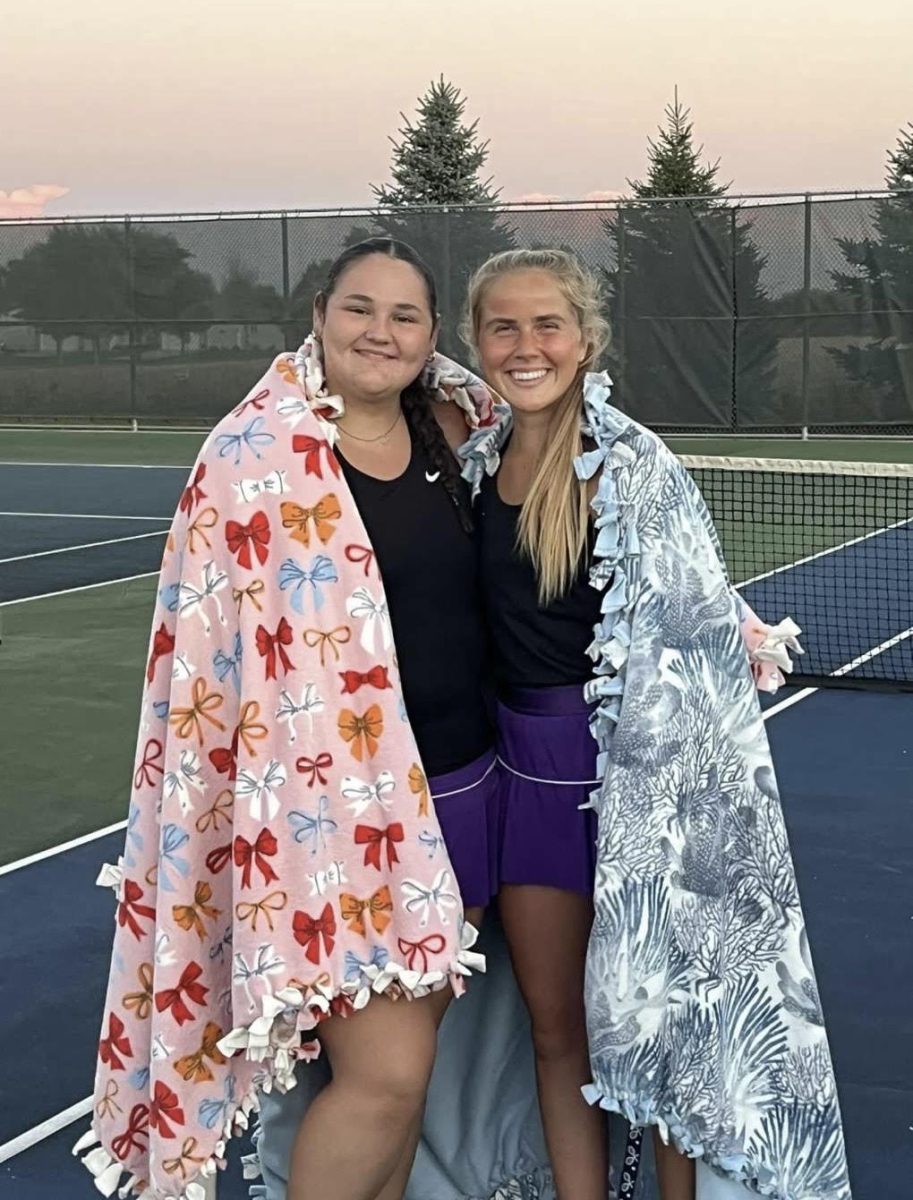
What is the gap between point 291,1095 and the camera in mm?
2770

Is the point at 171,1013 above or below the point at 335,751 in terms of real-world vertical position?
below

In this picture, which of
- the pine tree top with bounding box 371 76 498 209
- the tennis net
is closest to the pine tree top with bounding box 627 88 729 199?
the pine tree top with bounding box 371 76 498 209

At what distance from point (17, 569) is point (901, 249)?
38.2ft

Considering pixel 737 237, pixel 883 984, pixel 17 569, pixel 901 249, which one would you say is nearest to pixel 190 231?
pixel 737 237

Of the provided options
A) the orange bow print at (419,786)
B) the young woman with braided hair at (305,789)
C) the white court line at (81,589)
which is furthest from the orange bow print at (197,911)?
the white court line at (81,589)

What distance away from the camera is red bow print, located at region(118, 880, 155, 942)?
2.37 metres

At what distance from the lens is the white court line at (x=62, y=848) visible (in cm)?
486

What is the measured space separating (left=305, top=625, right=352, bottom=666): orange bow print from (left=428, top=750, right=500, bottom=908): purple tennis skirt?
0.99 feet

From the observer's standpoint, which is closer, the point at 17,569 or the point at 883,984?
the point at 883,984

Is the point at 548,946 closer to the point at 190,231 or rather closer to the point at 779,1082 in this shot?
the point at 779,1082

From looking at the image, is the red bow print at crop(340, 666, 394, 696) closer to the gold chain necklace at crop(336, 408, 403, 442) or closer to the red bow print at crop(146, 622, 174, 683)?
the red bow print at crop(146, 622, 174, 683)

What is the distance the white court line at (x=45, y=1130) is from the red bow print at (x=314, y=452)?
162 centimetres

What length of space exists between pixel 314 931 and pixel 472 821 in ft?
1.18

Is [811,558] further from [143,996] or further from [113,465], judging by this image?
[113,465]
